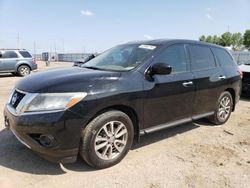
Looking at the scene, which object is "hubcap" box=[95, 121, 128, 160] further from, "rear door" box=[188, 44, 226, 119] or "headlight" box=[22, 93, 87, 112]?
"rear door" box=[188, 44, 226, 119]

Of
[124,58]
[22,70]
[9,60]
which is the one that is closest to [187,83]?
[124,58]

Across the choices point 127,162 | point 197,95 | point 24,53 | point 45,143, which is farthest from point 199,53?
point 24,53

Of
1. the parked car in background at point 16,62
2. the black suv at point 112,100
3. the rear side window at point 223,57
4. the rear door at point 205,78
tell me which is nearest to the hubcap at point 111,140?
the black suv at point 112,100

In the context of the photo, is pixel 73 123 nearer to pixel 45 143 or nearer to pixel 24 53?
pixel 45 143

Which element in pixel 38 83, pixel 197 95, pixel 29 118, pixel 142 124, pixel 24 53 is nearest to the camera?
pixel 29 118

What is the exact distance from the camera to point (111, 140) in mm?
3559

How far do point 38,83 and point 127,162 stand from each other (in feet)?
5.32

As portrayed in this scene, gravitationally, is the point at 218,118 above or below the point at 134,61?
below

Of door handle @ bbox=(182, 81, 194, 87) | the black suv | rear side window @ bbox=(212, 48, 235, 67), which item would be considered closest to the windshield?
the black suv

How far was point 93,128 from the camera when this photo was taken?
3291mm

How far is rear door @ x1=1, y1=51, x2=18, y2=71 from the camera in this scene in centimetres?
1489

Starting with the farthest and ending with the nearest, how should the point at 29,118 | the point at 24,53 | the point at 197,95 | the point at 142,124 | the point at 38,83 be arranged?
the point at 24,53 → the point at 197,95 → the point at 142,124 → the point at 38,83 → the point at 29,118

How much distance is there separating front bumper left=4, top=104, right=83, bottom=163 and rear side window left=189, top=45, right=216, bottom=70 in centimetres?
260

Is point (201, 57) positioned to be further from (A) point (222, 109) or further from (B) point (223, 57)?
(A) point (222, 109)
